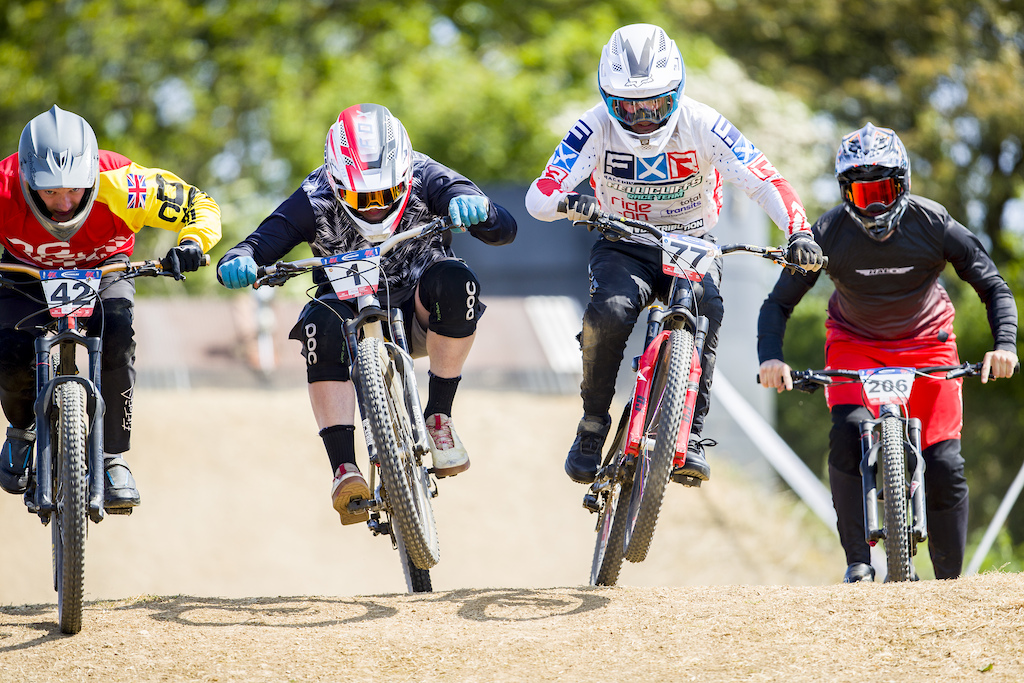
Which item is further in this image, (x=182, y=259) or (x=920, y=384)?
(x=920, y=384)

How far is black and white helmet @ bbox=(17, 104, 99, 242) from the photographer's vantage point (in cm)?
493

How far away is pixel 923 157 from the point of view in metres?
23.9

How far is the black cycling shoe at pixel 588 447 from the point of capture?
564cm

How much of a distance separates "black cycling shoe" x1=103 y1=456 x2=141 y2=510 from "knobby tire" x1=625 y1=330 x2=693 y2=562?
7.58ft

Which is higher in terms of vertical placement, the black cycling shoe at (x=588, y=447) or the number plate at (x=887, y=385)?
the number plate at (x=887, y=385)

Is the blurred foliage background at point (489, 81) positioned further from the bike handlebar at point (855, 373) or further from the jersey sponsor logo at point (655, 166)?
the jersey sponsor logo at point (655, 166)

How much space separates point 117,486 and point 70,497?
1.98 ft

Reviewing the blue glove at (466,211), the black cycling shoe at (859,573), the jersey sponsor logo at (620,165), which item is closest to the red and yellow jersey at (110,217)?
the blue glove at (466,211)

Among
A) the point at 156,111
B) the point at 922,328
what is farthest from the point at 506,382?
the point at 156,111

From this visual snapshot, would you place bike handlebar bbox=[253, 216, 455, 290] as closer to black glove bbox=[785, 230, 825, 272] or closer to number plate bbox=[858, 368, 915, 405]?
black glove bbox=[785, 230, 825, 272]

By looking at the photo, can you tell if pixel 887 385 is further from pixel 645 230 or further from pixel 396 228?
pixel 396 228

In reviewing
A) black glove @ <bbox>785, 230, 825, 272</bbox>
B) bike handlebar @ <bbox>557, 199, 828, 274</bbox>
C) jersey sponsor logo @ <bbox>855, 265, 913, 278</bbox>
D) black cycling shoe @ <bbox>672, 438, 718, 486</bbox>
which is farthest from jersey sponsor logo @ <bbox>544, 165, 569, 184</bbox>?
jersey sponsor logo @ <bbox>855, 265, 913, 278</bbox>

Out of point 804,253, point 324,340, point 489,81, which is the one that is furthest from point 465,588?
point 489,81

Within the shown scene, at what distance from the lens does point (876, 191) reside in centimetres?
606
